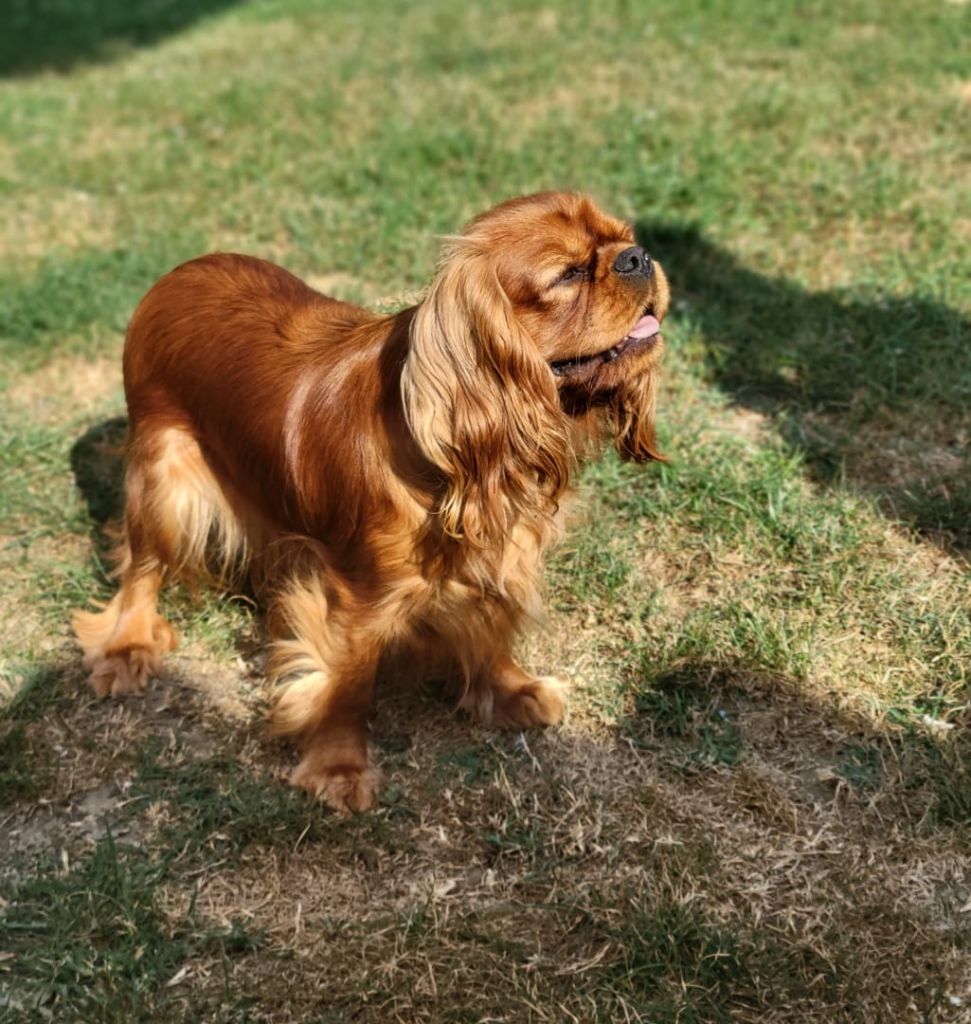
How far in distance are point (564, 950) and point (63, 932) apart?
1.26m

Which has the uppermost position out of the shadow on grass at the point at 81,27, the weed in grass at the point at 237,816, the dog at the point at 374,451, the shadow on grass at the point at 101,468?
the dog at the point at 374,451

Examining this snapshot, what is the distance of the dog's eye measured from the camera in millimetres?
2908

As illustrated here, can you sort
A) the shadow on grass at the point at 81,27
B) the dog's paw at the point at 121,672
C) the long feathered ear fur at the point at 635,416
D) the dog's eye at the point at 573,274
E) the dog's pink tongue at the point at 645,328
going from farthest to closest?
1. the shadow on grass at the point at 81,27
2. the dog's paw at the point at 121,672
3. the long feathered ear fur at the point at 635,416
4. the dog's pink tongue at the point at 645,328
5. the dog's eye at the point at 573,274

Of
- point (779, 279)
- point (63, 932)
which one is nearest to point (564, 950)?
point (63, 932)

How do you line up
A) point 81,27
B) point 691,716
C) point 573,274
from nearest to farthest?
point 573,274, point 691,716, point 81,27

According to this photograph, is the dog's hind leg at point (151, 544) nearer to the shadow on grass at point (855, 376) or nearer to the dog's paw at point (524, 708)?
the dog's paw at point (524, 708)

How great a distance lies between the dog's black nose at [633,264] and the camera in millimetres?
2926

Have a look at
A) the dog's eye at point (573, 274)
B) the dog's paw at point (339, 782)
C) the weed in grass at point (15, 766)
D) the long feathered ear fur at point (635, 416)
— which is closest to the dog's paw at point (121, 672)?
the weed in grass at point (15, 766)

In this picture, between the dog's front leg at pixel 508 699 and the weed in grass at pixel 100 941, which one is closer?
the weed in grass at pixel 100 941

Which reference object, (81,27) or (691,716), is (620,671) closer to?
(691,716)

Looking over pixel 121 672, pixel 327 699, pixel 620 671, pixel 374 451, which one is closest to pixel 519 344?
pixel 374 451

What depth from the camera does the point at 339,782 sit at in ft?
11.2

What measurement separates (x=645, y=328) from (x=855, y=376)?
6.95 feet

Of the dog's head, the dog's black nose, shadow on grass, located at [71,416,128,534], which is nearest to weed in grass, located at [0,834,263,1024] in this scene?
the dog's head
